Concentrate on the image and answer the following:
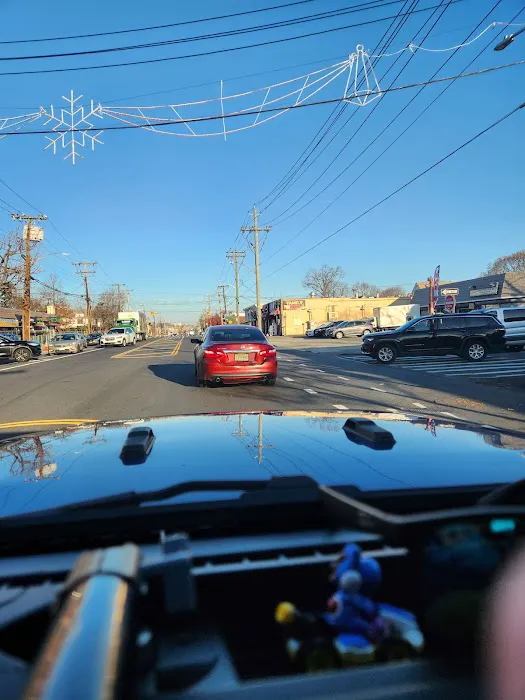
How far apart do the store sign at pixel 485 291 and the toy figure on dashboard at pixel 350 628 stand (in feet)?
157

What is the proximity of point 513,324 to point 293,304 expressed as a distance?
51.1m

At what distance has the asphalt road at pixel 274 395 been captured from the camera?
8.59 m

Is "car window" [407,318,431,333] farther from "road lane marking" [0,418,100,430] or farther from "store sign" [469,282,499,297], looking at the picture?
"store sign" [469,282,499,297]

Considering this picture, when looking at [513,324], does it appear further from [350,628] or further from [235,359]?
[350,628]

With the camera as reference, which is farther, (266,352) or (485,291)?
(485,291)

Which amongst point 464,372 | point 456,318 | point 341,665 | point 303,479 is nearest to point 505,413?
point 464,372

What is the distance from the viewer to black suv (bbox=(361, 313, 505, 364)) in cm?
1780

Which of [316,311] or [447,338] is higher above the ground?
[316,311]

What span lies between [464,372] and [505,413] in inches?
271

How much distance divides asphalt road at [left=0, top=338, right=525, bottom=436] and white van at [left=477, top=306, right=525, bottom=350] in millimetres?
3460

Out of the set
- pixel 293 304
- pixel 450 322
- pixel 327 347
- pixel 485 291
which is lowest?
pixel 327 347

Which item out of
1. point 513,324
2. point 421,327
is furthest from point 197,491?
point 513,324

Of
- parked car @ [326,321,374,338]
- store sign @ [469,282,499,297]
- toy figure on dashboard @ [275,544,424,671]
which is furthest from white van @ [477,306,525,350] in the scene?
parked car @ [326,321,374,338]

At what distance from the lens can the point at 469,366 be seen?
16.6m
